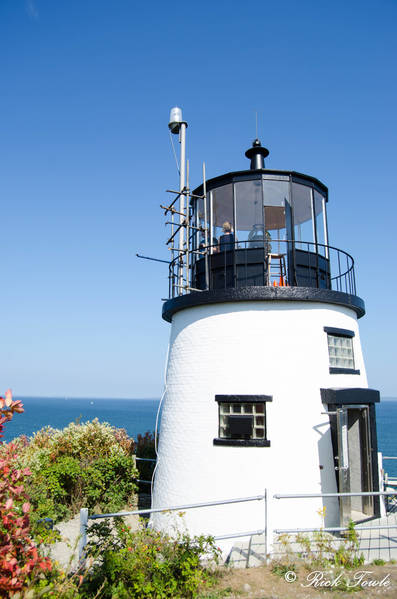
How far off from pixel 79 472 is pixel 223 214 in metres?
8.20

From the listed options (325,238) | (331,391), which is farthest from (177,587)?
(325,238)

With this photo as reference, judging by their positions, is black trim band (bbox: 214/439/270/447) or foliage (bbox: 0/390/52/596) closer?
foliage (bbox: 0/390/52/596)

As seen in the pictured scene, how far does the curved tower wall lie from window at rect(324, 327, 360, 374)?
0.16m

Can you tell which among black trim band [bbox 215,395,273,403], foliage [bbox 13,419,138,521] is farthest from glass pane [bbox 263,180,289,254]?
foliage [bbox 13,419,138,521]

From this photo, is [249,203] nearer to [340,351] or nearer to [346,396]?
[340,351]

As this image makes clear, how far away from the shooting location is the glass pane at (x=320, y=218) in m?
10.9

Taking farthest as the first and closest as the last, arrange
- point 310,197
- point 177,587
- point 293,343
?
point 310,197 < point 293,343 < point 177,587

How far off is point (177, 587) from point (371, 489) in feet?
18.3

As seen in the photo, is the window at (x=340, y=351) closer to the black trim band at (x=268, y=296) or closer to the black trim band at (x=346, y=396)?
the black trim band at (x=346, y=396)

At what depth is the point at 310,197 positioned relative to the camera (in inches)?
428

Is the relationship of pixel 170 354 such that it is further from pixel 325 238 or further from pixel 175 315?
pixel 325 238

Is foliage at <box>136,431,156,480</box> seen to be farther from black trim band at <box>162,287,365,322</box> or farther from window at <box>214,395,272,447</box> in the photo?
black trim band at <box>162,287,365,322</box>

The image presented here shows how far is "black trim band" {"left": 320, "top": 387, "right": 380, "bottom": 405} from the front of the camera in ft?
28.9

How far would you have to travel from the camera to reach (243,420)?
8859 millimetres
